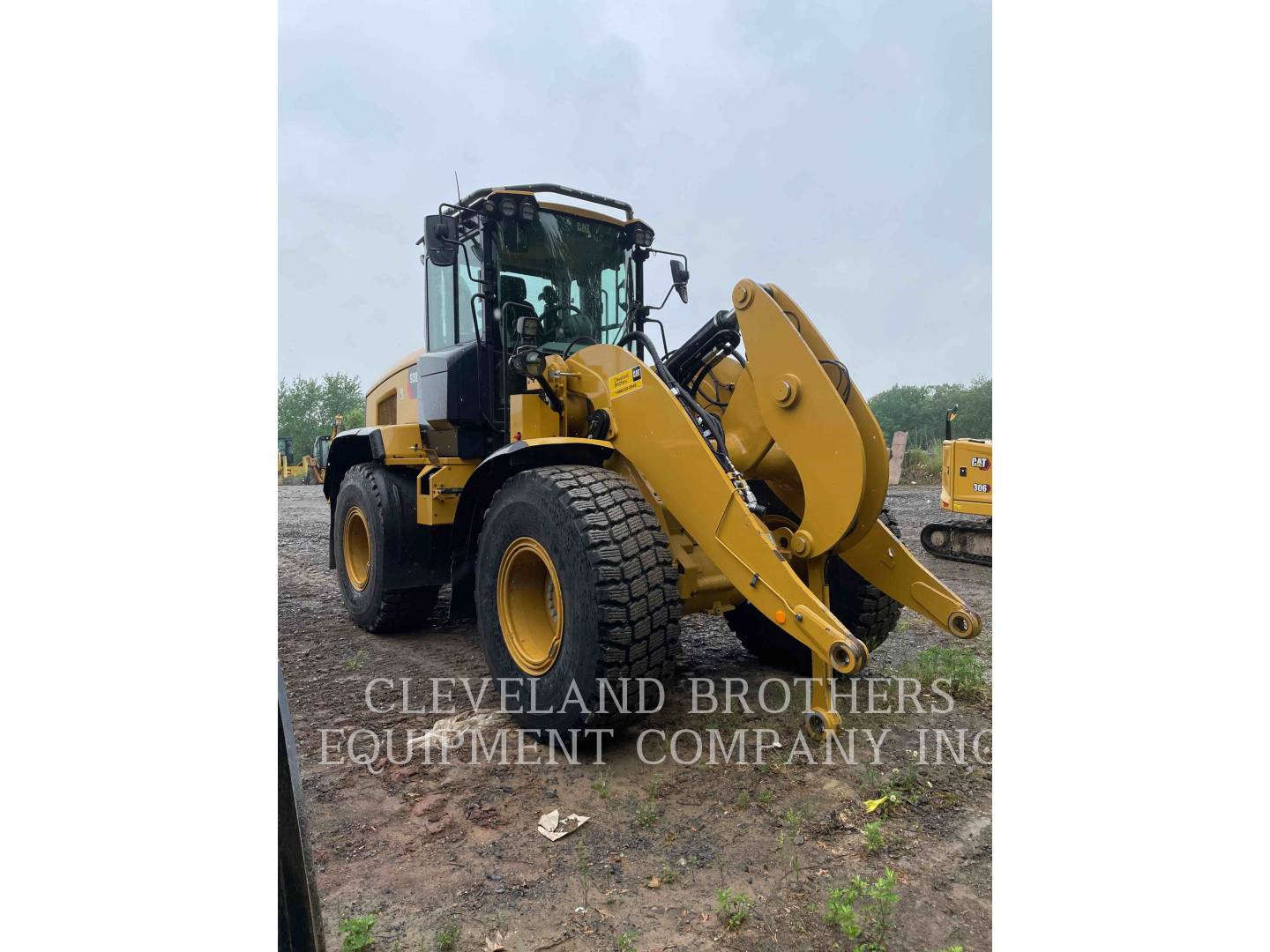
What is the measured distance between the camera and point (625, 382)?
3588 mm

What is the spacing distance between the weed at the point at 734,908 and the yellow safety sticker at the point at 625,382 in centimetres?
211

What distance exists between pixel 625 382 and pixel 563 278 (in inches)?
60.6

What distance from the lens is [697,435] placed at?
320 cm

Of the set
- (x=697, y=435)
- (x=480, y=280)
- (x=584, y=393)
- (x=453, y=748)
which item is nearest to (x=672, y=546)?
(x=697, y=435)

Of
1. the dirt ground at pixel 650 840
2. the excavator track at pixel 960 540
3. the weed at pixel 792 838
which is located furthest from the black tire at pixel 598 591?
the excavator track at pixel 960 540

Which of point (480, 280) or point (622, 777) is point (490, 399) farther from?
point (622, 777)

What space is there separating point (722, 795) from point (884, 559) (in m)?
1.40

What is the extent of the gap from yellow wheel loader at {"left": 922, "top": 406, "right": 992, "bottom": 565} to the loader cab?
5331 mm

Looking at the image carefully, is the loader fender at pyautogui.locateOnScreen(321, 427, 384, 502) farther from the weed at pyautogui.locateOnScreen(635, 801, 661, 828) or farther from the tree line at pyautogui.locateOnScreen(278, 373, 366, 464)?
the tree line at pyautogui.locateOnScreen(278, 373, 366, 464)

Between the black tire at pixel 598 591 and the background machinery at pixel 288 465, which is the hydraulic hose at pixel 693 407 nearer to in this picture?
the black tire at pixel 598 591

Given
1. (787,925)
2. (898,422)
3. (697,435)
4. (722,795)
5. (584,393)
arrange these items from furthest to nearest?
(898,422), (584,393), (697,435), (722,795), (787,925)

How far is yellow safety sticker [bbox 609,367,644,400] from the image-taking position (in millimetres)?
3486

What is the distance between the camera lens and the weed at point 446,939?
2082 millimetres

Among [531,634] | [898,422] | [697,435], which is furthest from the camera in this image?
[898,422]
